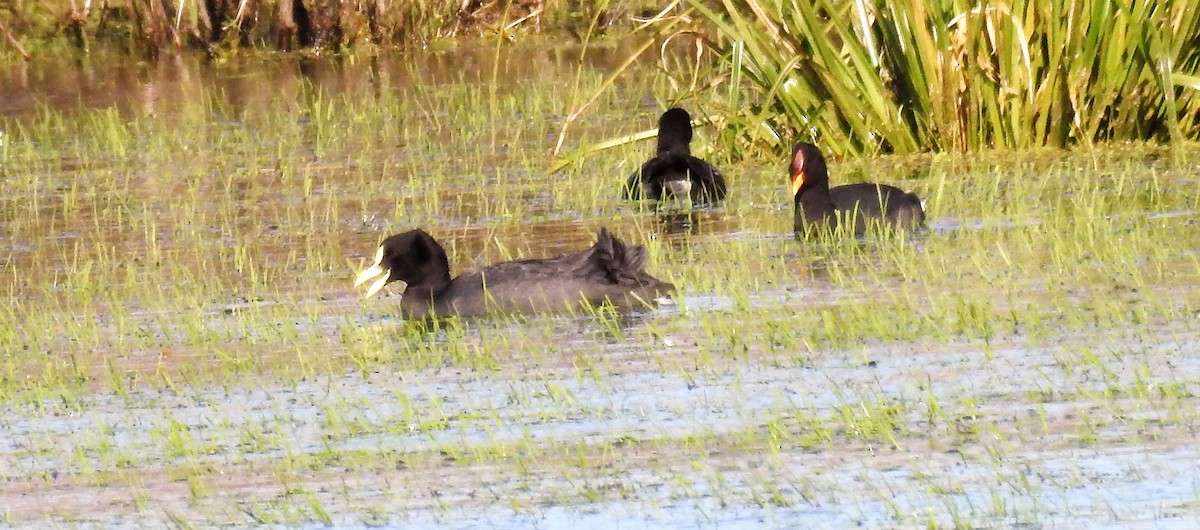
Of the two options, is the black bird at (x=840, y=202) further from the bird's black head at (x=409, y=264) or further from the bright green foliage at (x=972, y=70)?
the bird's black head at (x=409, y=264)

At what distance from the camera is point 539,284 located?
8.48 meters

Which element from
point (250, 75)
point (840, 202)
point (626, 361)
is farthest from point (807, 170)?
point (250, 75)

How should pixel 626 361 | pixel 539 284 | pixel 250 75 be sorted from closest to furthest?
pixel 626 361
pixel 539 284
pixel 250 75

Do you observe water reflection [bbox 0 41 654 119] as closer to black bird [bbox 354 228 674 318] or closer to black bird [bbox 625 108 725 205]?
black bird [bbox 625 108 725 205]

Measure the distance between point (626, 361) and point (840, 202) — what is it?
3.21 meters

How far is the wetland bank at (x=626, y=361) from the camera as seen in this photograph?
18.2ft

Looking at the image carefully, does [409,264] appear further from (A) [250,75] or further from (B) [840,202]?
(A) [250,75]

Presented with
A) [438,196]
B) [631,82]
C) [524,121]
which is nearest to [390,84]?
[631,82]

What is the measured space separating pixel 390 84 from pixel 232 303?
37.0 feet

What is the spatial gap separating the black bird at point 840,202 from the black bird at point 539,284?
1409 mm

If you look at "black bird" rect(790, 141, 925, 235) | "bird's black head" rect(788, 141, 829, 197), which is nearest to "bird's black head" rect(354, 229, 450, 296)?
"black bird" rect(790, 141, 925, 235)

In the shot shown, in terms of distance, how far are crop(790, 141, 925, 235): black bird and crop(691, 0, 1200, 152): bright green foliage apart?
1128mm

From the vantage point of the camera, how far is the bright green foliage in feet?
38.0

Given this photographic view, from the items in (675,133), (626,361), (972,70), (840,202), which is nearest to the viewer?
(626,361)
